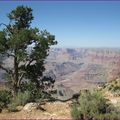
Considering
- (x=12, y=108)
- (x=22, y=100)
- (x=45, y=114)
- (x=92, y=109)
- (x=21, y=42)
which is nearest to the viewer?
(x=92, y=109)

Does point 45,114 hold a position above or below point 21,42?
below

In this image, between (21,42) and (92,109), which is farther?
(21,42)

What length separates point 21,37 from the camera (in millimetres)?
22703

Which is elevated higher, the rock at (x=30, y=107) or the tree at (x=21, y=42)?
the tree at (x=21, y=42)

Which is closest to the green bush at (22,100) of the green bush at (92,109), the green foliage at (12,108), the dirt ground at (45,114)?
the green foliage at (12,108)

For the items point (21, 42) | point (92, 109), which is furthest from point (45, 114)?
point (21, 42)

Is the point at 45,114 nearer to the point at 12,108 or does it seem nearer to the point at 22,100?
the point at 12,108

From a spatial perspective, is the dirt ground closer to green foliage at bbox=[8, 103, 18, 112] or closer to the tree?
green foliage at bbox=[8, 103, 18, 112]

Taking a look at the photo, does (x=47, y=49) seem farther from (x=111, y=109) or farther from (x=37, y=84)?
(x=111, y=109)

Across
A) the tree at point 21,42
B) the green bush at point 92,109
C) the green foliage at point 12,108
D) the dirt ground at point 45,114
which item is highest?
the tree at point 21,42

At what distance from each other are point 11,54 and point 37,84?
546cm

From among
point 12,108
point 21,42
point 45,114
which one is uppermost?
point 21,42

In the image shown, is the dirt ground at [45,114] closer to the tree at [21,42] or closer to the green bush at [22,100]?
the green bush at [22,100]

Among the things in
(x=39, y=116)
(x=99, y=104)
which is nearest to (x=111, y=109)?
(x=99, y=104)
